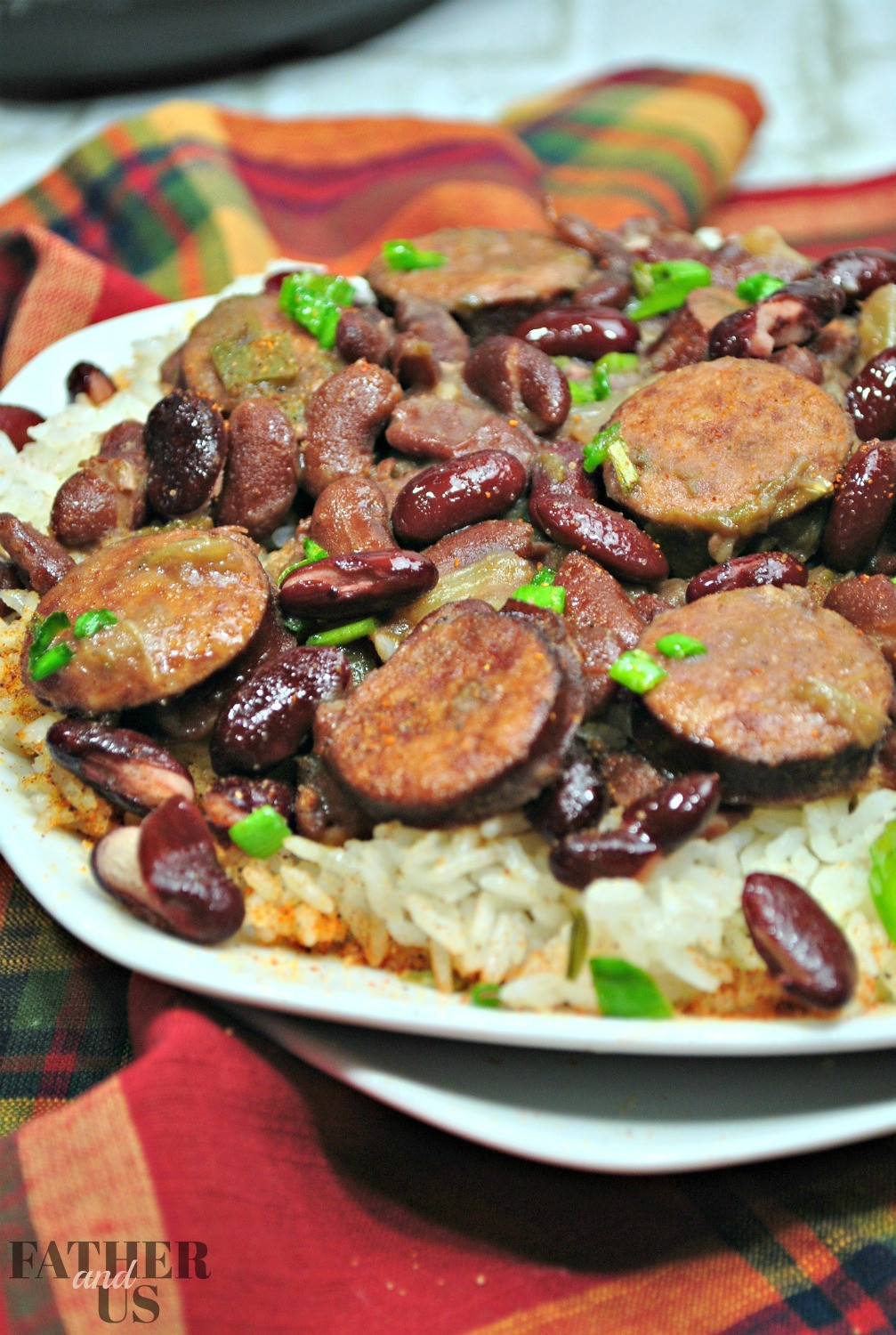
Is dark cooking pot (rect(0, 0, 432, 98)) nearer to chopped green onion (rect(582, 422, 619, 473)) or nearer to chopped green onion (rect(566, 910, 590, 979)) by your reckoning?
chopped green onion (rect(582, 422, 619, 473))

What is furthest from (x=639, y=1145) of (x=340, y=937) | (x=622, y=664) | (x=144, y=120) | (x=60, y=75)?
(x=60, y=75)

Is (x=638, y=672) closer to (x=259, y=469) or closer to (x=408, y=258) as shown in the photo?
(x=259, y=469)

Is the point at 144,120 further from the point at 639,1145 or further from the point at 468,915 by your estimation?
the point at 639,1145

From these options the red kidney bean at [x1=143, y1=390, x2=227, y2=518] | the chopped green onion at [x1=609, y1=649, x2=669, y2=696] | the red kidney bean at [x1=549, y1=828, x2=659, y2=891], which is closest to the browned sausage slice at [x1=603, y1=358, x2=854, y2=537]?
the chopped green onion at [x1=609, y1=649, x2=669, y2=696]

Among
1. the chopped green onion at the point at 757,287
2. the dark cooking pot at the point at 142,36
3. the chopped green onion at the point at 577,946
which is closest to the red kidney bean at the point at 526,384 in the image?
the chopped green onion at the point at 757,287

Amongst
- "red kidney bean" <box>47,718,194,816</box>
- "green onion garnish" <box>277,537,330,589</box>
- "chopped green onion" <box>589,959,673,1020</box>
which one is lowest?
"chopped green onion" <box>589,959,673,1020</box>

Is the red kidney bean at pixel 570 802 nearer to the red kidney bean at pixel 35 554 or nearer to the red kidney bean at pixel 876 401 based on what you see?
the red kidney bean at pixel 876 401
